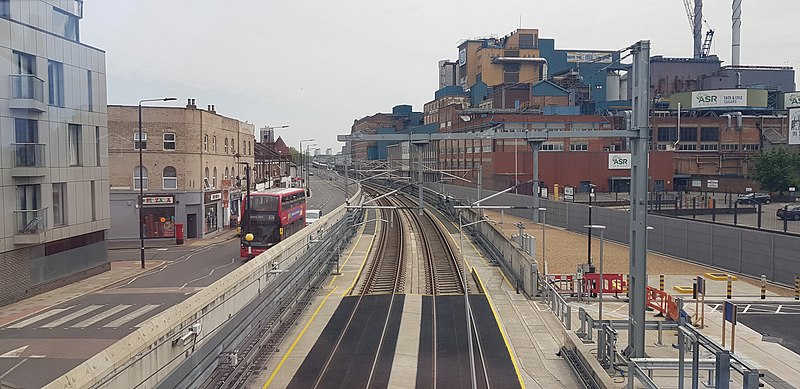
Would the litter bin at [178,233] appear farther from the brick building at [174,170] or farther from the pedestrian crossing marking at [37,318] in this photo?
the pedestrian crossing marking at [37,318]

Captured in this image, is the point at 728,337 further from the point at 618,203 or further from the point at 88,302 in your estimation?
the point at 618,203

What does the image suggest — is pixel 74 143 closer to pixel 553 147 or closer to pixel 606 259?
pixel 606 259

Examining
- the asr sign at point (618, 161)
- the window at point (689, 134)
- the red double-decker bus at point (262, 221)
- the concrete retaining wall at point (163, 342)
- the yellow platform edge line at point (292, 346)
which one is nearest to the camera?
the concrete retaining wall at point (163, 342)

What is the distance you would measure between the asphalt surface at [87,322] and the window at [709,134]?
188ft

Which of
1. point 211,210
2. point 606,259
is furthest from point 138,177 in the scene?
point 606,259

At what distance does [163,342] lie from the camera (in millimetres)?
8633

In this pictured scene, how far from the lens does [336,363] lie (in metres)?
14.1

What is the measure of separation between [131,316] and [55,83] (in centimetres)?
714

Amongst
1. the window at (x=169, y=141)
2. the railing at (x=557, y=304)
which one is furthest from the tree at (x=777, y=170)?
the window at (x=169, y=141)

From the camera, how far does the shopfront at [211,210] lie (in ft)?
116

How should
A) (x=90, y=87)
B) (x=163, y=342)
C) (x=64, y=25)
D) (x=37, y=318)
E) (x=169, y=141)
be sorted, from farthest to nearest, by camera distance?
1. (x=169, y=141)
2. (x=37, y=318)
3. (x=90, y=87)
4. (x=64, y=25)
5. (x=163, y=342)

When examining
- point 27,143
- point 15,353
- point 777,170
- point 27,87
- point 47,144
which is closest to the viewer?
point 27,87

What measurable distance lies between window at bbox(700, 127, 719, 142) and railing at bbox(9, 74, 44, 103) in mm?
68320

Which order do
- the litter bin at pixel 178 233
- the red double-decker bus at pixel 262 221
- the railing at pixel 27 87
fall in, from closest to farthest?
the railing at pixel 27 87 → the red double-decker bus at pixel 262 221 → the litter bin at pixel 178 233
